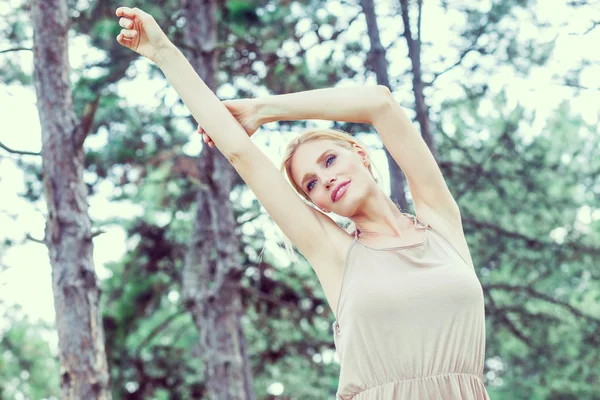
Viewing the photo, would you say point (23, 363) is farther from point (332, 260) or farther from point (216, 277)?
point (332, 260)

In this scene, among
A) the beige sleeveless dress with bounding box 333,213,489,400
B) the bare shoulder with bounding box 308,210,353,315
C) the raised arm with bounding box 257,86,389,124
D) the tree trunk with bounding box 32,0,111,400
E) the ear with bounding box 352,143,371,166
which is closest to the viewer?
the beige sleeveless dress with bounding box 333,213,489,400

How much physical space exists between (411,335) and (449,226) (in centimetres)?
45

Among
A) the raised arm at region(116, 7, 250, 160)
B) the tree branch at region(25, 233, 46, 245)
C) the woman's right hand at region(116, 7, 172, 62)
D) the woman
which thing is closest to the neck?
the woman

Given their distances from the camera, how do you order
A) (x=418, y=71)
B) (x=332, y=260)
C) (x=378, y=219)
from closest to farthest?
(x=332, y=260) → (x=378, y=219) → (x=418, y=71)

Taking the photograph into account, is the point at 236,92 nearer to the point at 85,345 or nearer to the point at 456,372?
the point at 85,345

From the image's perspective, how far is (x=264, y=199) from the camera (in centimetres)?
259

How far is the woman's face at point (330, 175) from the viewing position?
2613mm

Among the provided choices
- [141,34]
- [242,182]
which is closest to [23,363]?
[242,182]

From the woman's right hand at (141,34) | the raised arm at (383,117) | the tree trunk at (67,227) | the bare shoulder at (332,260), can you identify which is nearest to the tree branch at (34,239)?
the tree trunk at (67,227)

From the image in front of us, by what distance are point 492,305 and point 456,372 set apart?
22.4 ft

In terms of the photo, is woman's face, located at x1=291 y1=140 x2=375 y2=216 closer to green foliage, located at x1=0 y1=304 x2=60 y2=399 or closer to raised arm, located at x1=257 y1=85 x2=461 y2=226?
raised arm, located at x1=257 y1=85 x2=461 y2=226

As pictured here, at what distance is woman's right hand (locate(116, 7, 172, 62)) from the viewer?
8.70ft

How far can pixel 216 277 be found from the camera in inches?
335

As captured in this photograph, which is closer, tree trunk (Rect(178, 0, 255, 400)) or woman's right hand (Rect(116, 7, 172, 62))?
woman's right hand (Rect(116, 7, 172, 62))
